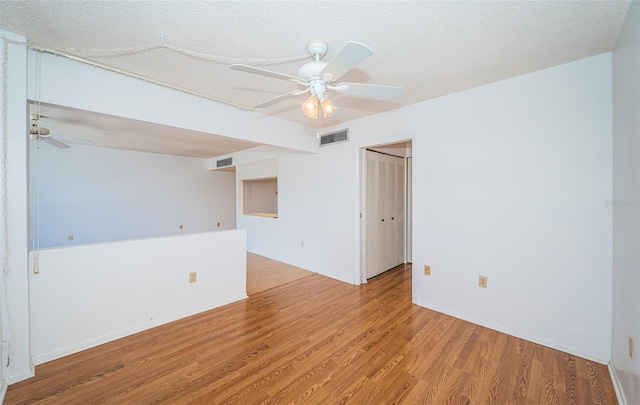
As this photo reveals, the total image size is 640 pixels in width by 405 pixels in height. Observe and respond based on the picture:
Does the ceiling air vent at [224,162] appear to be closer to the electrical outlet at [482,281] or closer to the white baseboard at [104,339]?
the white baseboard at [104,339]

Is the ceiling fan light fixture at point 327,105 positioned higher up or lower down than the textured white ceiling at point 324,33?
lower down

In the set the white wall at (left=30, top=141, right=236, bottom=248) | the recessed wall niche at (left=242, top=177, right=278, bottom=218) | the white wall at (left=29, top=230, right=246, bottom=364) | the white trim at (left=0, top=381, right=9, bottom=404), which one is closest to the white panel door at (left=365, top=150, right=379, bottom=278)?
the white wall at (left=29, top=230, right=246, bottom=364)

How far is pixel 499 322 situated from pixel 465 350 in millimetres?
600

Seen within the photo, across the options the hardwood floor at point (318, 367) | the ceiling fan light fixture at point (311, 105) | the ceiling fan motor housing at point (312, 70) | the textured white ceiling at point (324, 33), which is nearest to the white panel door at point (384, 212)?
the hardwood floor at point (318, 367)

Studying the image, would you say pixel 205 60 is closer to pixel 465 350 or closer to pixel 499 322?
pixel 465 350

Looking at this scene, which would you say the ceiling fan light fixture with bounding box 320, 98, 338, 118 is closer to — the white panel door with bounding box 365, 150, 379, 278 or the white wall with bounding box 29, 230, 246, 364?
the white panel door with bounding box 365, 150, 379, 278

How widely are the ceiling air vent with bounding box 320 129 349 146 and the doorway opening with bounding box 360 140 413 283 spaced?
0.34m

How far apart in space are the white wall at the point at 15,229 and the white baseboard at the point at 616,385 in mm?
3921

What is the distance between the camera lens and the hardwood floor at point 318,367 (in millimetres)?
1600

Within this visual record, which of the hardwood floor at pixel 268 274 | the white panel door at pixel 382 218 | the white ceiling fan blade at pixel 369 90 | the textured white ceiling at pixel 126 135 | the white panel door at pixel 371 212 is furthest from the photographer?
the white panel door at pixel 382 218

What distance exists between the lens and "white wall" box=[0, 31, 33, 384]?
1.66 m

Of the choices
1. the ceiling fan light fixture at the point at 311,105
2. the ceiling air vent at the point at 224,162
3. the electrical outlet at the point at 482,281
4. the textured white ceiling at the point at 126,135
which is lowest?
the electrical outlet at the point at 482,281

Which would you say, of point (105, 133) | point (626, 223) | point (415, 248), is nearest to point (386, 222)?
point (415, 248)

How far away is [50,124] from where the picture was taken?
351 cm
